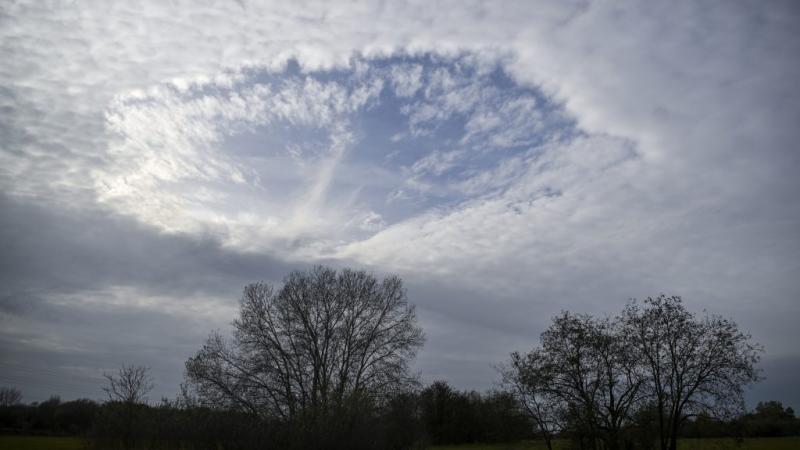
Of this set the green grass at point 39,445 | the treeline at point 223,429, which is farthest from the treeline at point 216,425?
the green grass at point 39,445

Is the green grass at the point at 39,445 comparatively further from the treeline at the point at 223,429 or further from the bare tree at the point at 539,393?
the bare tree at the point at 539,393

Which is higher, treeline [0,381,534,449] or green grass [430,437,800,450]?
treeline [0,381,534,449]

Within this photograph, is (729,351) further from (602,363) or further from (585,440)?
(585,440)

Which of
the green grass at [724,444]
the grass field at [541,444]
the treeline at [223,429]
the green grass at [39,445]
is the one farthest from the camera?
the green grass at [724,444]

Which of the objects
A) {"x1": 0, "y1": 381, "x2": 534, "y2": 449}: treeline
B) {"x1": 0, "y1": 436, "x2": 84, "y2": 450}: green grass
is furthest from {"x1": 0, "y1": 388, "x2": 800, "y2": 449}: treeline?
{"x1": 0, "y1": 436, "x2": 84, "y2": 450}: green grass

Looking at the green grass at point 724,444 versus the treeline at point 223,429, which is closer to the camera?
the treeline at point 223,429

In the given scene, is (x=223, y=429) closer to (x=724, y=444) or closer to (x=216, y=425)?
(x=216, y=425)

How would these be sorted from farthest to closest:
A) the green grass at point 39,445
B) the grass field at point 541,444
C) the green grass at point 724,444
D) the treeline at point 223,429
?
the green grass at point 724,444 < the grass field at point 541,444 < the green grass at point 39,445 < the treeline at point 223,429

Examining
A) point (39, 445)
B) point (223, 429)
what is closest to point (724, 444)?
point (223, 429)

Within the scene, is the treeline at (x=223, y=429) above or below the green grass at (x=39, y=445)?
above

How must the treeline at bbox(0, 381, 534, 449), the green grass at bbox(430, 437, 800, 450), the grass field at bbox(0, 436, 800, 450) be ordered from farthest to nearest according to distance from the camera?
the green grass at bbox(430, 437, 800, 450)
the grass field at bbox(0, 436, 800, 450)
the treeline at bbox(0, 381, 534, 449)

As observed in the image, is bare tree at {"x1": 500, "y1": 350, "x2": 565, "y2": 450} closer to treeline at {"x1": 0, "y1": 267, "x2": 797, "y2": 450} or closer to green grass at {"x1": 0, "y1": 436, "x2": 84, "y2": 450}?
treeline at {"x1": 0, "y1": 267, "x2": 797, "y2": 450}

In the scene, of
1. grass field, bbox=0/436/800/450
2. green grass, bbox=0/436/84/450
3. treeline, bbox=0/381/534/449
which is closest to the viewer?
treeline, bbox=0/381/534/449

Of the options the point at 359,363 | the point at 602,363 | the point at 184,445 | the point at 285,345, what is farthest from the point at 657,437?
the point at 184,445
